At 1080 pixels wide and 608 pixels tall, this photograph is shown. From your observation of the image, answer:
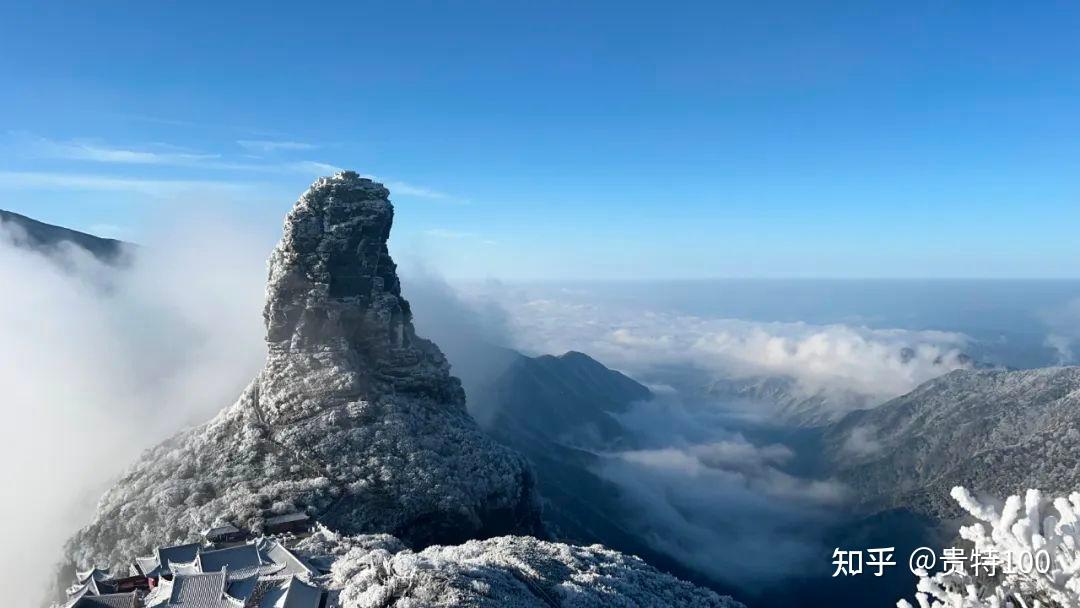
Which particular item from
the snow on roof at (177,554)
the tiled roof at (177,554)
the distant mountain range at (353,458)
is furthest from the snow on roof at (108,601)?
the distant mountain range at (353,458)

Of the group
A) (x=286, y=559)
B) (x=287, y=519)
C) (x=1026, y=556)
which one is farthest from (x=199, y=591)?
(x=1026, y=556)

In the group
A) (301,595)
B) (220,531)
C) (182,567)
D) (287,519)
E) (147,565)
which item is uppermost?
(301,595)

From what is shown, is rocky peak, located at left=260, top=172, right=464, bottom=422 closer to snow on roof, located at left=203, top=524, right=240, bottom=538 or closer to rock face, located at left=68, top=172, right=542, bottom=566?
rock face, located at left=68, top=172, right=542, bottom=566

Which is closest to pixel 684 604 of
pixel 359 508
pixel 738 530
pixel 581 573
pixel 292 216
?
pixel 581 573

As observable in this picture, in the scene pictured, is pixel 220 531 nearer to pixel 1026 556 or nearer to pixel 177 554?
pixel 177 554

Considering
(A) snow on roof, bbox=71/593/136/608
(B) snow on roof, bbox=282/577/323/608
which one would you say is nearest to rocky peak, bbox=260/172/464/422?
(A) snow on roof, bbox=71/593/136/608

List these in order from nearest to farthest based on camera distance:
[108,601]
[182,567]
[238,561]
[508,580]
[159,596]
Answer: [159,596] → [508,580] → [108,601] → [238,561] → [182,567]
